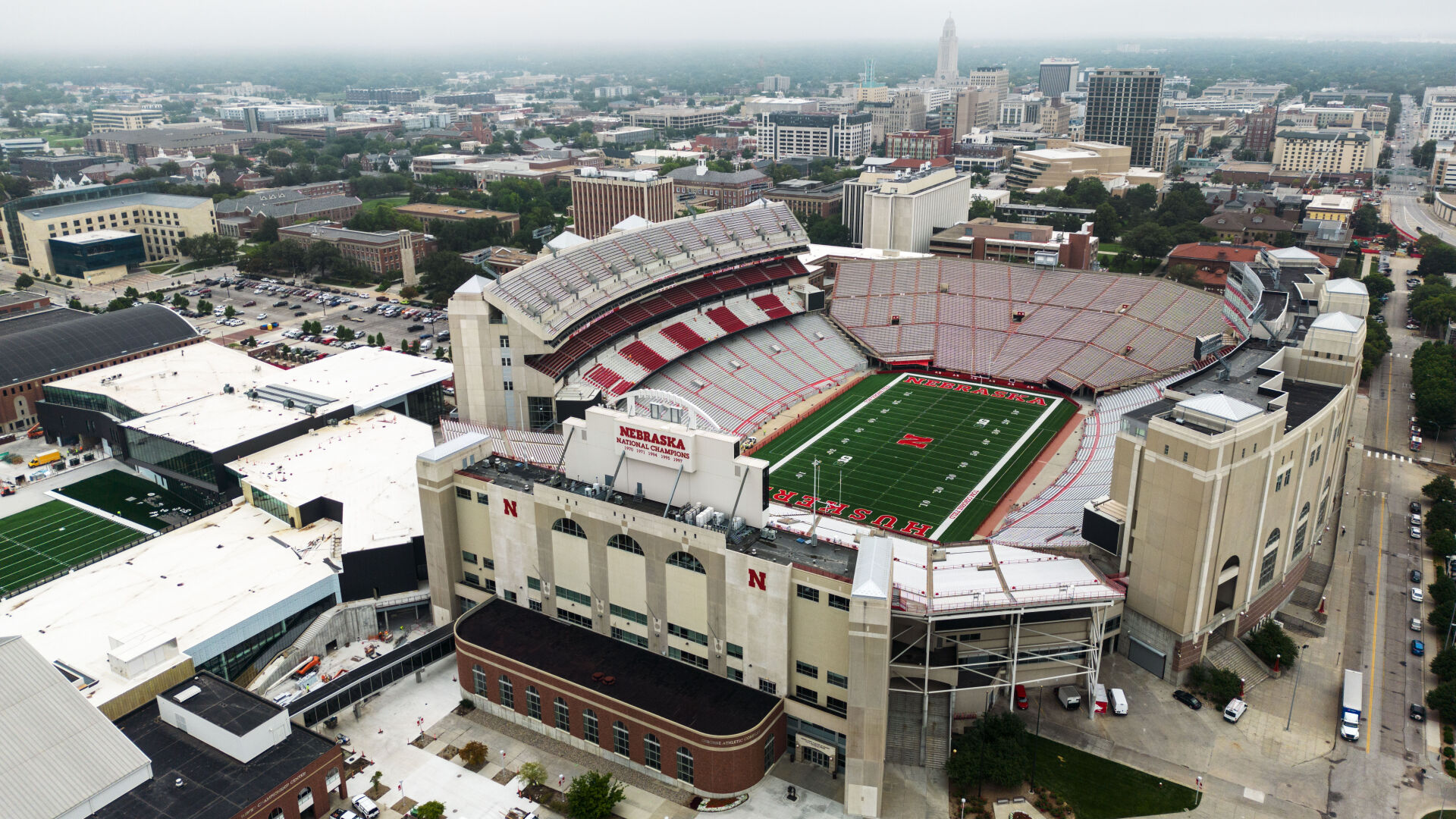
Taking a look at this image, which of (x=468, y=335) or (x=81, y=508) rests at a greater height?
(x=468, y=335)

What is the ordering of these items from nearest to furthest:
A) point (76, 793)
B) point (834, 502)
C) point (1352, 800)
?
point (76, 793), point (1352, 800), point (834, 502)

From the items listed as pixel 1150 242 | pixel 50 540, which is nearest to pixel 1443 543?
pixel 1150 242

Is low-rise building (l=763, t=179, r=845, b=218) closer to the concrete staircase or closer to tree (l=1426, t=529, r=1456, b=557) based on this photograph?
tree (l=1426, t=529, r=1456, b=557)

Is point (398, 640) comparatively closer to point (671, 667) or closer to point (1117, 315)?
point (671, 667)

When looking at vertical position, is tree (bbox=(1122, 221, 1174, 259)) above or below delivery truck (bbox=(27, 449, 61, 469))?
above

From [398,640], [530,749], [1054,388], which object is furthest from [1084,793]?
[1054,388]

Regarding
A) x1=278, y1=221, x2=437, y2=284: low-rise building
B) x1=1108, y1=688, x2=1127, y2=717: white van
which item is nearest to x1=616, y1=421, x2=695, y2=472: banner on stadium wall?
x1=1108, y1=688, x2=1127, y2=717: white van

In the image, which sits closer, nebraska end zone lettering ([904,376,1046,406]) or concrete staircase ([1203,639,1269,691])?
concrete staircase ([1203,639,1269,691])
